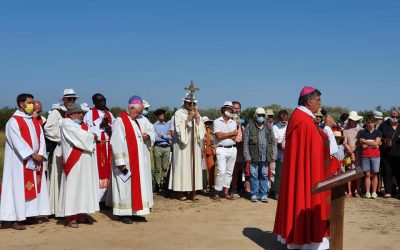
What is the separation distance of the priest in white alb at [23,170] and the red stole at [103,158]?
1.41m

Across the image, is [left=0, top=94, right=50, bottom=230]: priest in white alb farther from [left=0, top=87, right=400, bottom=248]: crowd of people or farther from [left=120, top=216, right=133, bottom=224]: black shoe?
[left=120, top=216, right=133, bottom=224]: black shoe

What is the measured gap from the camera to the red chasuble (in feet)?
20.3

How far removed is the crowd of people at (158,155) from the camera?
305 inches

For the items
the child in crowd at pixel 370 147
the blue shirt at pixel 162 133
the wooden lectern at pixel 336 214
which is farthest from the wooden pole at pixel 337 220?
the blue shirt at pixel 162 133

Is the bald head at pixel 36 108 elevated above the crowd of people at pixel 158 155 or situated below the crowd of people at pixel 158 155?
above

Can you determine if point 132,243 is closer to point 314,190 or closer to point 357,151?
point 314,190

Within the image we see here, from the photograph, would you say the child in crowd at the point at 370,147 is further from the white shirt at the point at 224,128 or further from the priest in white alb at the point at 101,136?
the priest in white alb at the point at 101,136

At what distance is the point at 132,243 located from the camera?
273 inches

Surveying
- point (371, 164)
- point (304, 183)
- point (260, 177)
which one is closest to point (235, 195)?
point (260, 177)

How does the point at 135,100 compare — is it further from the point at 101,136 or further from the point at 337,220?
the point at 337,220

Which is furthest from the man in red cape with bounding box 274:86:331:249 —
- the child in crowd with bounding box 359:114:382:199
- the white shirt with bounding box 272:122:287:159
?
the child in crowd with bounding box 359:114:382:199

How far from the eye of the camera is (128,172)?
824cm

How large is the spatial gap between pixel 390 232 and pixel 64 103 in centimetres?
623

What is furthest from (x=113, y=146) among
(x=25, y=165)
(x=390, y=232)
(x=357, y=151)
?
(x=357, y=151)
